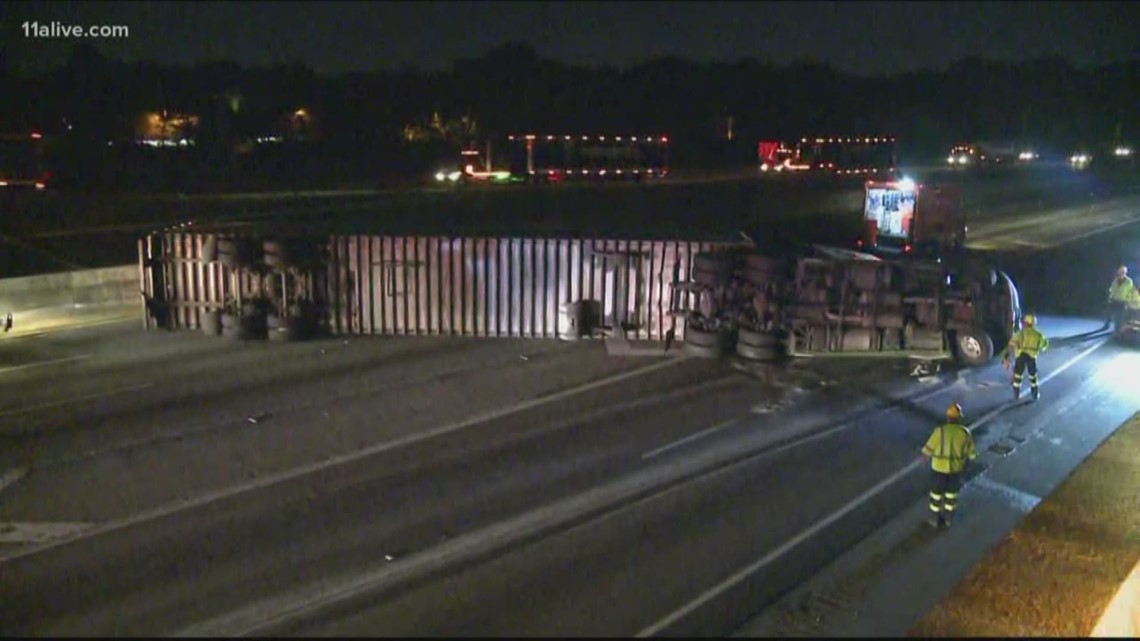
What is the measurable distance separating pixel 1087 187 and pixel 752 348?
58113 mm

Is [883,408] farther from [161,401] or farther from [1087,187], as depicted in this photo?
[1087,187]

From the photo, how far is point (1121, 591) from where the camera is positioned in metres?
8.80

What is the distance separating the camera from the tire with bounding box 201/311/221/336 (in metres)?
19.7

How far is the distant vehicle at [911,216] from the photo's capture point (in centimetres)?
3069

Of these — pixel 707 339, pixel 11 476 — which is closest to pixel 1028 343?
pixel 707 339

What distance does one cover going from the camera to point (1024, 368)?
16.1 meters

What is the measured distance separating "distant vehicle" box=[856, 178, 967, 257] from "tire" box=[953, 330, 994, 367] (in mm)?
12547

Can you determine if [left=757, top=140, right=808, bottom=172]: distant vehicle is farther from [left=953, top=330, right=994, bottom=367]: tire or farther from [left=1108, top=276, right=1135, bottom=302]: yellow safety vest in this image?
[left=953, top=330, right=994, bottom=367]: tire

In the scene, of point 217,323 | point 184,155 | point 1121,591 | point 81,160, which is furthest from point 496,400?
point 184,155

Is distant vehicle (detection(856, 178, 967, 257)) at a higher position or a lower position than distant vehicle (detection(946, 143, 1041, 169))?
lower

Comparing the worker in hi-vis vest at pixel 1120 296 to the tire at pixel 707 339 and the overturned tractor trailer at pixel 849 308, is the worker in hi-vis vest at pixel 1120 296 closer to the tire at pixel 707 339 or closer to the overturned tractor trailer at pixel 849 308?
the overturned tractor trailer at pixel 849 308

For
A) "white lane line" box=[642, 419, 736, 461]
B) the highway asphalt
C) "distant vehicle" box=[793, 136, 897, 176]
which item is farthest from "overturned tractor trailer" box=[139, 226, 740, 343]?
"distant vehicle" box=[793, 136, 897, 176]

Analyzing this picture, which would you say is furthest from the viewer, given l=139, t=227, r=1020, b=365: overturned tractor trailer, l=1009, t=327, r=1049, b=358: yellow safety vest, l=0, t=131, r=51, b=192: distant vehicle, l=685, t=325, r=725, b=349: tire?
l=0, t=131, r=51, b=192: distant vehicle

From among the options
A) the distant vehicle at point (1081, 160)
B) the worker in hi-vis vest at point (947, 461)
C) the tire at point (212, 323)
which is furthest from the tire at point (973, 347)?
the distant vehicle at point (1081, 160)
